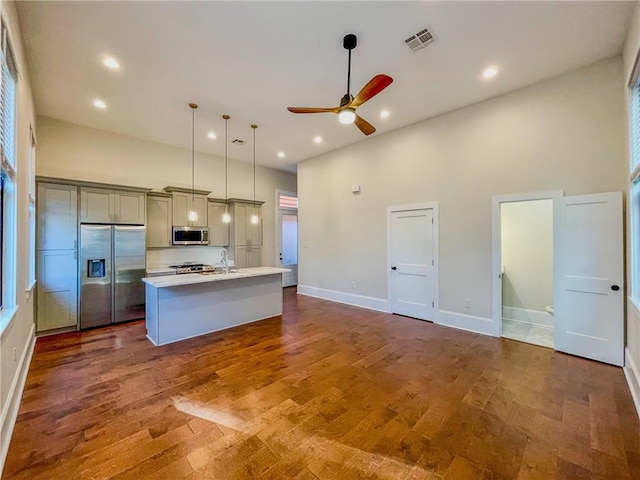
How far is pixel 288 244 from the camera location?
8.39m

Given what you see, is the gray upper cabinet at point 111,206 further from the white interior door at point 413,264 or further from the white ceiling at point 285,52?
the white interior door at point 413,264

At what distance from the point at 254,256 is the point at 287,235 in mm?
1601

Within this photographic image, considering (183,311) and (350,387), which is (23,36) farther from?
(350,387)

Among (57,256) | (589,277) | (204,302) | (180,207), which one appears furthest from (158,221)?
(589,277)

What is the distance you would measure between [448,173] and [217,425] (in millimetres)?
4630

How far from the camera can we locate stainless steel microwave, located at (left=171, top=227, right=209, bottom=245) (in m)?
5.81

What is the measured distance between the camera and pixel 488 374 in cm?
295

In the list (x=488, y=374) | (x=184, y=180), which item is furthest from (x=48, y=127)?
(x=488, y=374)

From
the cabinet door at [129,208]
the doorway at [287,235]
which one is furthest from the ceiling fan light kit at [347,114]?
the doorway at [287,235]

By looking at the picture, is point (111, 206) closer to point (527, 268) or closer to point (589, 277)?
point (589, 277)

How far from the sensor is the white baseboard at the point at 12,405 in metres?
1.85

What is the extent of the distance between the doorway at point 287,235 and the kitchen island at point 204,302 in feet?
9.64

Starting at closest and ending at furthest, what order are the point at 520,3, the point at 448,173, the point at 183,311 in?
the point at 520,3, the point at 183,311, the point at 448,173

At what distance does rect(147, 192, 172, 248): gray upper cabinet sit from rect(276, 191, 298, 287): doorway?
2.96m
